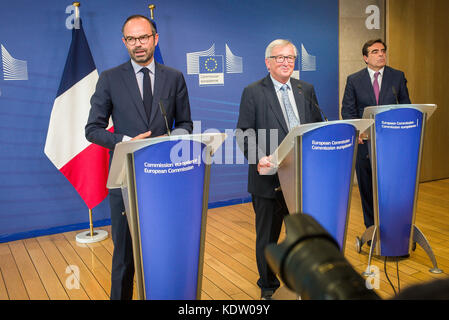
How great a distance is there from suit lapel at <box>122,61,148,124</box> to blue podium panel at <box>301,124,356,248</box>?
0.91 metres

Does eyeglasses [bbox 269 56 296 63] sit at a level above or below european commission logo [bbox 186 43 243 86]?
below

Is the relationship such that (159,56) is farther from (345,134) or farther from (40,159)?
(345,134)

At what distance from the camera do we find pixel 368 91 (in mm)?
3881

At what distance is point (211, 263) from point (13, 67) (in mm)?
2612

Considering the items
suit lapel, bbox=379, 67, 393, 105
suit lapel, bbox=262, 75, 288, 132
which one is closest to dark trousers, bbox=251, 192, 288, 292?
suit lapel, bbox=262, 75, 288, 132

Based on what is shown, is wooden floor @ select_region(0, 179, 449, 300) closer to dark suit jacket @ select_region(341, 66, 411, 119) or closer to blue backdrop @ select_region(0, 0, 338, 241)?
blue backdrop @ select_region(0, 0, 338, 241)

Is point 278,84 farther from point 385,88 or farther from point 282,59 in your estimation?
point 385,88

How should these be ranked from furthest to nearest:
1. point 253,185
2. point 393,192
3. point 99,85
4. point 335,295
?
1. point 393,192
2. point 253,185
3. point 99,85
4. point 335,295

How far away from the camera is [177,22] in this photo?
4.91m

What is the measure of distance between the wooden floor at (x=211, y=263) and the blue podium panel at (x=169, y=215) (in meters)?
0.76

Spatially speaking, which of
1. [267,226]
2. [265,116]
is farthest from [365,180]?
[265,116]

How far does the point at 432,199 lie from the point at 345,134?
358 cm

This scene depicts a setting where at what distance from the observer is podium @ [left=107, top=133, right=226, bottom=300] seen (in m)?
1.79
